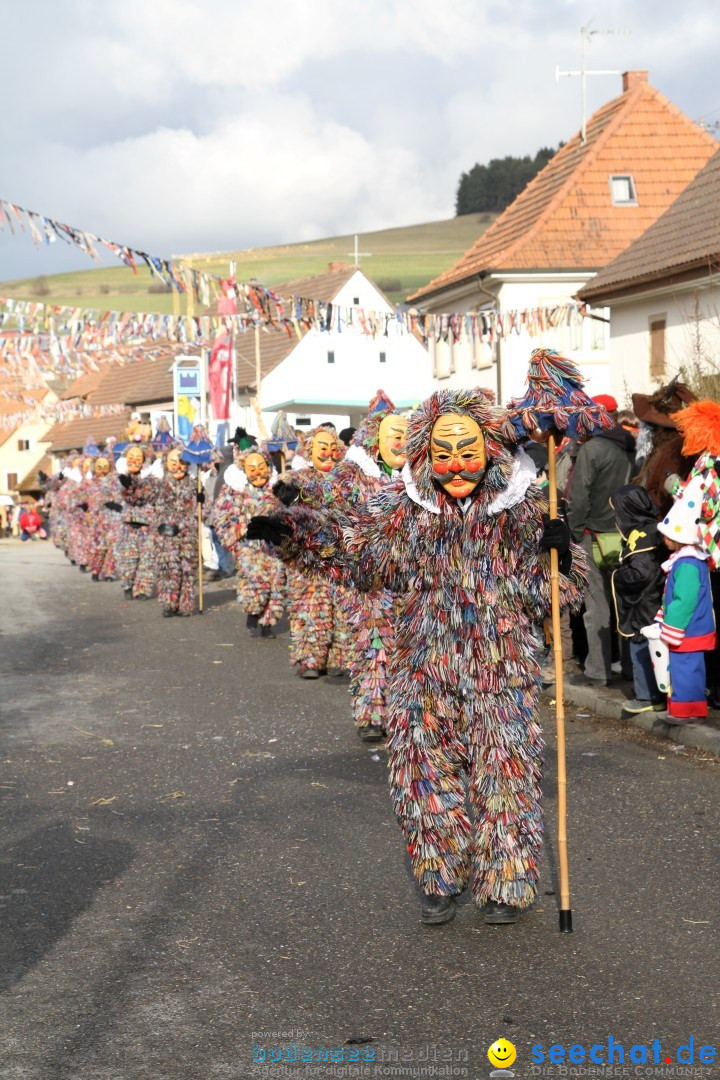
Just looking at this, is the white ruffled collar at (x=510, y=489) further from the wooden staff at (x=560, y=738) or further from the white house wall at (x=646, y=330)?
the white house wall at (x=646, y=330)

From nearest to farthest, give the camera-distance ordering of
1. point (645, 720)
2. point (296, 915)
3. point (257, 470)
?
point (296, 915) < point (645, 720) < point (257, 470)

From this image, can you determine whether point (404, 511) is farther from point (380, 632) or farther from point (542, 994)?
point (380, 632)

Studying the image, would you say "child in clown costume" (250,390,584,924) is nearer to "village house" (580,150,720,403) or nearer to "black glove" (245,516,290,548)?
"black glove" (245,516,290,548)

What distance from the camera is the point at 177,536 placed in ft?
55.7

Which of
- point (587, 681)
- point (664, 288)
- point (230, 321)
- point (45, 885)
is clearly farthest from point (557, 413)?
point (664, 288)

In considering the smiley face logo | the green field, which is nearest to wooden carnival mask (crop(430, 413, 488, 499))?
the smiley face logo

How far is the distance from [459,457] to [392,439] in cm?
328

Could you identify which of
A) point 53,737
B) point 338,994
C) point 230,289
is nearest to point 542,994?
point 338,994

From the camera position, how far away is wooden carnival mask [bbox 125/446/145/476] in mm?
18453

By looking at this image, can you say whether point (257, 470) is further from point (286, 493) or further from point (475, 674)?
point (475, 674)

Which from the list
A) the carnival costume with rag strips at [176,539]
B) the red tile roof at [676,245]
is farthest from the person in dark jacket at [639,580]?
the red tile roof at [676,245]

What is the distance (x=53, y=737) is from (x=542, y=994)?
17.5 feet

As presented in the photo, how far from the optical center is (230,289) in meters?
19.8

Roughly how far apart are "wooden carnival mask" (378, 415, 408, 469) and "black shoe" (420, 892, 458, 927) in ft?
11.9
